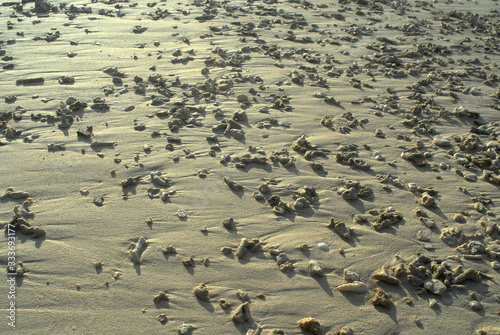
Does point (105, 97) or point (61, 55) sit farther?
point (61, 55)

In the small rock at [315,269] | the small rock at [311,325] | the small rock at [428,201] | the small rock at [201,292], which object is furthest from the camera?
the small rock at [428,201]

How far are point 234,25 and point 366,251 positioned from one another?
483 centimetres

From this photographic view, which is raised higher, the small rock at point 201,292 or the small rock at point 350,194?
the small rock at point 350,194

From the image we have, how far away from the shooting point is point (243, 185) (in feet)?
9.63

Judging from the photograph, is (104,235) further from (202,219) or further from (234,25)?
(234,25)

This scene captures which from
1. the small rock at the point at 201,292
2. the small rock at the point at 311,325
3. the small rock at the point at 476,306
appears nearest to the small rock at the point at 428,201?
the small rock at the point at 476,306

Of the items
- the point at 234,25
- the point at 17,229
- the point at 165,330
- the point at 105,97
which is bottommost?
the point at 165,330

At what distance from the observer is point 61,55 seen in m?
4.99

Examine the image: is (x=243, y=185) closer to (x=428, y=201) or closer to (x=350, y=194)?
(x=350, y=194)

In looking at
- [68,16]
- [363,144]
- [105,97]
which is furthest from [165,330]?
[68,16]

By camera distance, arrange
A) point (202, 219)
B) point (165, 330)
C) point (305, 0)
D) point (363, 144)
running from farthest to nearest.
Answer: point (305, 0), point (363, 144), point (202, 219), point (165, 330)

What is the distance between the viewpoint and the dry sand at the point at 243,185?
81.0 inches

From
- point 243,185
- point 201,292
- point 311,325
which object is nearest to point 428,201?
point 243,185

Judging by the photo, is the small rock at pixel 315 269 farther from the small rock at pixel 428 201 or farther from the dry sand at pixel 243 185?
Answer: the small rock at pixel 428 201
